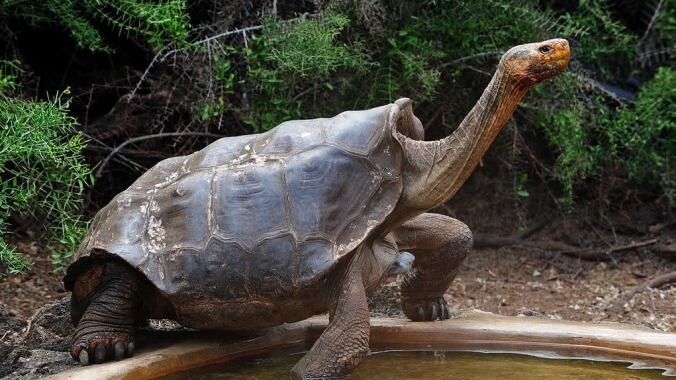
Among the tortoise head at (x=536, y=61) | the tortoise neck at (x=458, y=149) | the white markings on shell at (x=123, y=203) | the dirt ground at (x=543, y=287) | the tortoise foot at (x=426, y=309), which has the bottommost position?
the dirt ground at (x=543, y=287)

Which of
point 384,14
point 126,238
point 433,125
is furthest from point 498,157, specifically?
point 126,238

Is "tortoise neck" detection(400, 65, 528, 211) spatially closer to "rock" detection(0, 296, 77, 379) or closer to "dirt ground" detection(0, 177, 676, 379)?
"dirt ground" detection(0, 177, 676, 379)

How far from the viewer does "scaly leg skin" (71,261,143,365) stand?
3.73 meters

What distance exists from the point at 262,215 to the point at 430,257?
1.11m

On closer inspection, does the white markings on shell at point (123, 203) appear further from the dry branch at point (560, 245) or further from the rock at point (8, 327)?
the dry branch at point (560, 245)

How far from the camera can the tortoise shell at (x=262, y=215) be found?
3.69m

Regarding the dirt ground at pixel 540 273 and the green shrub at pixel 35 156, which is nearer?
the green shrub at pixel 35 156

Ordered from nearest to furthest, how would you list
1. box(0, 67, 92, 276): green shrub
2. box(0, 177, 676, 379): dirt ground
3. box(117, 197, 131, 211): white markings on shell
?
box(117, 197, 131, 211): white markings on shell
box(0, 67, 92, 276): green shrub
box(0, 177, 676, 379): dirt ground

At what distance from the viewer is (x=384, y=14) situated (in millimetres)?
5727

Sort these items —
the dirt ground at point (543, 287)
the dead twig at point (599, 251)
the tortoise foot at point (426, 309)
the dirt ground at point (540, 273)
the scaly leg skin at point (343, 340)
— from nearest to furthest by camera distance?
the scaly leg skin at point (343, 340)
the tortoise foot at point (426, 309)
the dirt ground at point (540, 273)
the dirt ground at point (543, 287)
the dead twig at point (599, 251)

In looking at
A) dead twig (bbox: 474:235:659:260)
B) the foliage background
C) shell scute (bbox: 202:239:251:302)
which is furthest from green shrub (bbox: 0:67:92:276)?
dead twig (bbox: 474:235:659:260)

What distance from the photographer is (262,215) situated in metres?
3.73

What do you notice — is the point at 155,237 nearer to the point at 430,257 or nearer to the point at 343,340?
the point at 343,340

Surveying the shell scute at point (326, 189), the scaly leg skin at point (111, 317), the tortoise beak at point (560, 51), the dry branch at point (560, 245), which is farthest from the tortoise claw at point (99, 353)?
the dry branch at point (560, 245)
